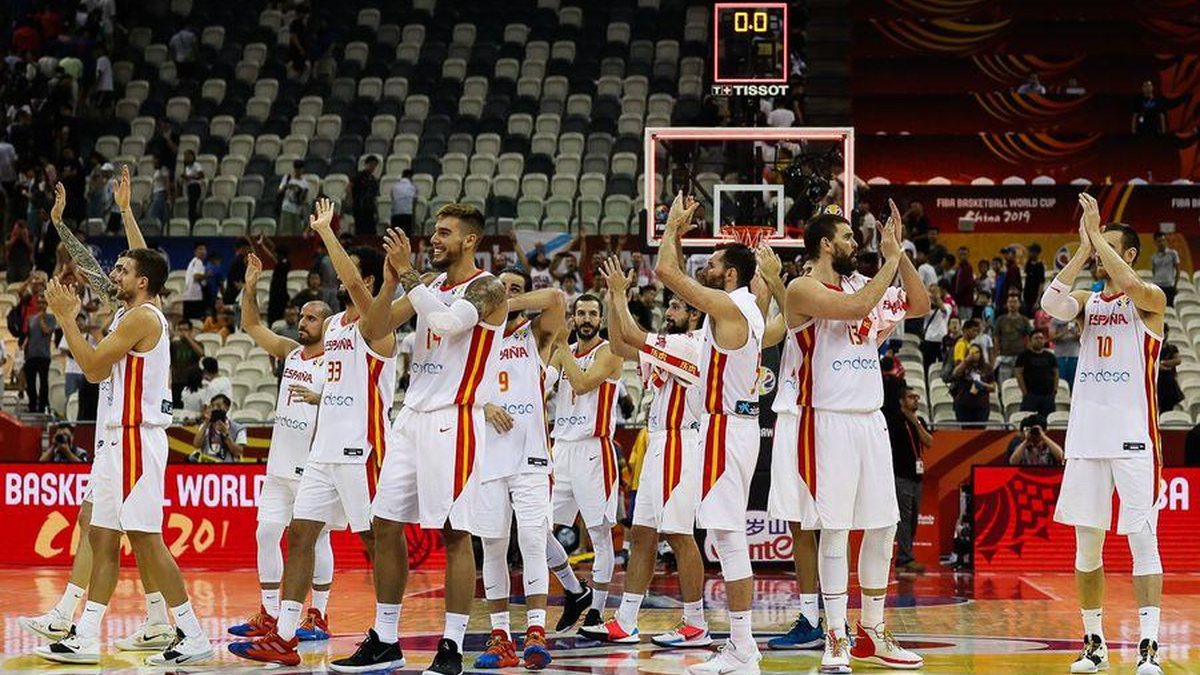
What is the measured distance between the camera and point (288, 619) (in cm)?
1006

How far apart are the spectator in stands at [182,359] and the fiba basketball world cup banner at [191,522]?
2860mm

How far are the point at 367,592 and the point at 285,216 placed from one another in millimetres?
12317

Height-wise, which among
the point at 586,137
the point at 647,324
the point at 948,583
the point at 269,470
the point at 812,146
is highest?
the point at 586,137

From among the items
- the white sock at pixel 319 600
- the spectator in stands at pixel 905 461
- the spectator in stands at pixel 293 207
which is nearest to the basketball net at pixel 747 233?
the spectator in stands at pixel 905 461

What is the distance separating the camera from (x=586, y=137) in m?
28.6

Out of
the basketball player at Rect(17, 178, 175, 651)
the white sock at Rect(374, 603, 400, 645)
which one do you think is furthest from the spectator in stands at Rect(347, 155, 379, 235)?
the white sock at Rect(374, 603, 400, 645)

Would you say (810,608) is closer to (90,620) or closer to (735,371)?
(735,371)

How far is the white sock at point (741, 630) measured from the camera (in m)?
9.48

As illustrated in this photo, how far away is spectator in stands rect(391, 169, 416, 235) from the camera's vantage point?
25.1 metres

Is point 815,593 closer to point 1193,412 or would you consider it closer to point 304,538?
point 304,538

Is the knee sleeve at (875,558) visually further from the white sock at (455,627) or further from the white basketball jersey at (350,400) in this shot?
the white basketball jersey at (350,400)

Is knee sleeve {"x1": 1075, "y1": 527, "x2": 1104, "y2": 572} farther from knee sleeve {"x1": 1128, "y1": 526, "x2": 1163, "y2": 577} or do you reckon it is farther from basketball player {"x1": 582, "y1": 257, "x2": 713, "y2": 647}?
basketball player {"x1": 582, "y1": 257, "x2": 713, "y2": 647}

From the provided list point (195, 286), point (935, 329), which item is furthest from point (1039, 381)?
point (195, 286)

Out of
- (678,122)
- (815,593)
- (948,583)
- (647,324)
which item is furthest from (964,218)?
(815,593)
